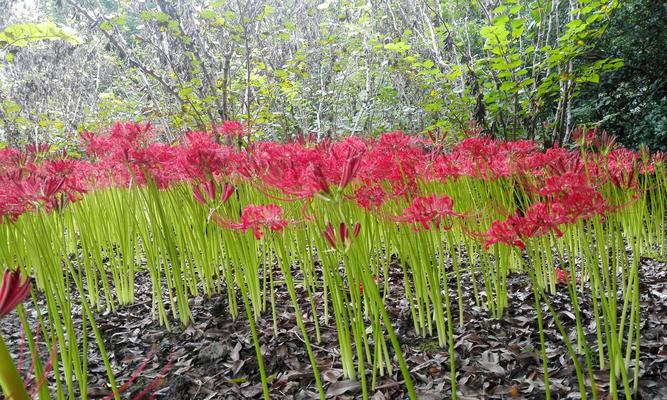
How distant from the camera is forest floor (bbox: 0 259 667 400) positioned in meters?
1.71

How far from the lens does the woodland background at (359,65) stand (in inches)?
171

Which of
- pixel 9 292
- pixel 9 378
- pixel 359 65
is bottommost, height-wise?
pixel 9 378

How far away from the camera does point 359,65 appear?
315 inches

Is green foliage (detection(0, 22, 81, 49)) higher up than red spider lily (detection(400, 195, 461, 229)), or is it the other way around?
green foliage (detection(0, 22, 81, 49))

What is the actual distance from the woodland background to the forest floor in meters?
2.00

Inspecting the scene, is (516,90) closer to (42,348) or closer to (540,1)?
(540,1)

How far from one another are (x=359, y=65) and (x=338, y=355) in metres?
6.73

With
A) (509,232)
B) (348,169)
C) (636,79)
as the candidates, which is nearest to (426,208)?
(509,232)

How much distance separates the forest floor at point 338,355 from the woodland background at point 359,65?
2.00m

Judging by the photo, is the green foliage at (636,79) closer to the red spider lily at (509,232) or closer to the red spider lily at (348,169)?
the red spider lily at (509,232)

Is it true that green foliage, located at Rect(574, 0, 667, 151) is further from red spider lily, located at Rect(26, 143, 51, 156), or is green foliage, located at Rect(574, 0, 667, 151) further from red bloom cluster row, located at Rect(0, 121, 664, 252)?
red spider lily, located at Rect(26, 143, 51, 156)

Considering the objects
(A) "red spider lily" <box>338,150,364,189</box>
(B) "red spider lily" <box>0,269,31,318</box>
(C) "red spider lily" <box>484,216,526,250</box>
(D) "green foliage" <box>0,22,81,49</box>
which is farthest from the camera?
(D) "green foliage" <box>0,22,81,49</box>

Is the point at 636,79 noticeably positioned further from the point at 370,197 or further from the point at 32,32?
the point at 32,32

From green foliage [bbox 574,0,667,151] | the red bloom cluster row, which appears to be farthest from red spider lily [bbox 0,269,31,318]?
green foliage [bbox 574,0,667,151]
